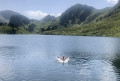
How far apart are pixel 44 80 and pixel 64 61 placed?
34672 mm

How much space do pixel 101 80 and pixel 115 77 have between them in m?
6.35

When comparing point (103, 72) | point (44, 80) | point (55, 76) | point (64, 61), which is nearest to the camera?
point (44, 80)

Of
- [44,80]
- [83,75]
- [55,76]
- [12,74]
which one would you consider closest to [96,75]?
[83,75]

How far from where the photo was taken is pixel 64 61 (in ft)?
310

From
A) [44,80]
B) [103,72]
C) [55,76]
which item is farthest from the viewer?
[103,72]

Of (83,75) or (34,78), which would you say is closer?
(34,78)

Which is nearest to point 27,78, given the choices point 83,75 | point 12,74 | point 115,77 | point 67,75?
point 12,74

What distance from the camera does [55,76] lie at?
65875 mm

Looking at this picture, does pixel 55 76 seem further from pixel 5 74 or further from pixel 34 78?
pixel 5 74

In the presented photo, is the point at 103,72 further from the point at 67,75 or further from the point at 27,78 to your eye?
the point at 27,78

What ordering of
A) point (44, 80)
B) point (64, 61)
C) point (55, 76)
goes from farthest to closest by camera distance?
point (64, 61)
point (55, 76)
point (44, 80)

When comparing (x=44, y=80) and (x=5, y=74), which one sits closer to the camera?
(x=44, y=80)

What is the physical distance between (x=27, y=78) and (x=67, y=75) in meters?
13.8

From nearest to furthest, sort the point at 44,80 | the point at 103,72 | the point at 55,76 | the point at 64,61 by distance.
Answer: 1. the point at 44,80
2. the point at 55,76
3. the point at 103,72
4. the point at 64,61
